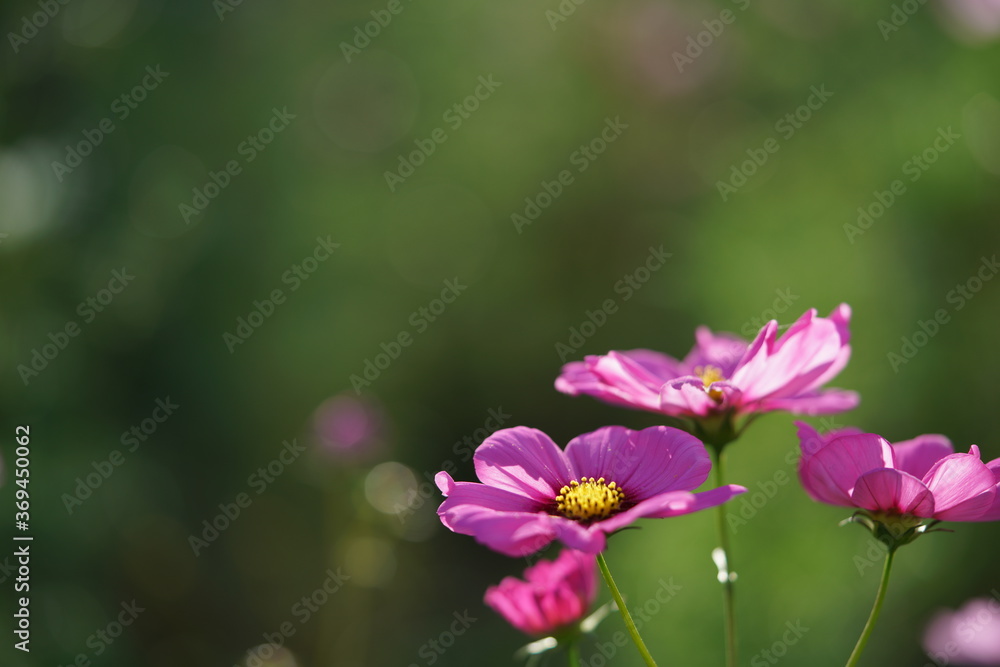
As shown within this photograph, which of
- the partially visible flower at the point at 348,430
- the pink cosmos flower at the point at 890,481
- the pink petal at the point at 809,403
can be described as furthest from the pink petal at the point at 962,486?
the partially visible flower at the point at 348,430

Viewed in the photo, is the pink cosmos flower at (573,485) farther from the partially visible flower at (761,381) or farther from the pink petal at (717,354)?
the pink petal at (717,354)

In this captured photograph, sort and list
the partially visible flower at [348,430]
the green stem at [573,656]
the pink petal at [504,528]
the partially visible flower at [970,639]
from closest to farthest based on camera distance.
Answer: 1. the pink petal at [504,528]
2. the green stem at [573,656]
3. the partially visible flower at [970,639]
4. the partially visible flower at [348,430]

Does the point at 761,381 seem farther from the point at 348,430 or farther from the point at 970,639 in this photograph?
the point at 348,430

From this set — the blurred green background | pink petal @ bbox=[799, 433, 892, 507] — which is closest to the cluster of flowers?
pink petal @ bbox=[799, 433, 892, 507]

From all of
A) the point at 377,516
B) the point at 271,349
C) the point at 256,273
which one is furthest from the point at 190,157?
the point at 377,516

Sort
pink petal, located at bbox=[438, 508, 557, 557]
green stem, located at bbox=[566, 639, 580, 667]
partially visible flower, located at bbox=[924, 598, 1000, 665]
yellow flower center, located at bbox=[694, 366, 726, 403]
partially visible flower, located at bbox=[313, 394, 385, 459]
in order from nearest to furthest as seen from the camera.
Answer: pink petal, located at bbox=[438, 508, 557, 557], green stem, located at bbox=[566, 639, 580, 667], yellow flower center, located at bbox=[694, 366, 726, 403], partially visible flower, located at bbox=[924, 598, 1000, 665], partially visible flower, located at bbox=[313, 394, 385, 459]

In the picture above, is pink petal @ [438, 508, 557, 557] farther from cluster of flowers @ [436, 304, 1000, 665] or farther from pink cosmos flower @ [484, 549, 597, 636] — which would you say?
pink cosmos flower @ [484, 549, 597, 636]

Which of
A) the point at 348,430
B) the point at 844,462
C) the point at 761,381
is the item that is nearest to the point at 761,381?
the point at 761,381

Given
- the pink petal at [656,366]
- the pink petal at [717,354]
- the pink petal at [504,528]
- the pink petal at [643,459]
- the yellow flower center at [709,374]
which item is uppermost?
the pink petal at [717,354]
